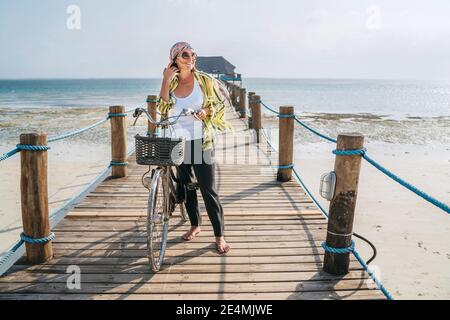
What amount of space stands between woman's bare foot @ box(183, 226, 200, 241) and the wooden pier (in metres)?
0.07

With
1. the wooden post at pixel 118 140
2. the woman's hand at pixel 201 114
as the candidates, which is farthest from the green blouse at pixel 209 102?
the wooden post at pixel 118 140

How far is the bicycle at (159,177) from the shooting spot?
9.62ft

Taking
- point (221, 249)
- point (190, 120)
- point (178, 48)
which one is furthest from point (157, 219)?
point (178, 48)

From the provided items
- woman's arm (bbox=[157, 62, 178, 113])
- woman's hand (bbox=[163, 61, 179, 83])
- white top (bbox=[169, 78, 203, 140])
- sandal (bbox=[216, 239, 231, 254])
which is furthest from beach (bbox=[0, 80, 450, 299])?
woman's hand (bbox=[163, 61, 179, 83])

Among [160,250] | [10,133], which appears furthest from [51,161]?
[160,250]

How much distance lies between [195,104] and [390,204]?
7214mm

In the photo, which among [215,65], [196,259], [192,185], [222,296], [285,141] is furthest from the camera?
[215,65]

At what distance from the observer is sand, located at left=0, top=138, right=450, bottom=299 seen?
570cm

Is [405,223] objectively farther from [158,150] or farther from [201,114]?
[158,150]

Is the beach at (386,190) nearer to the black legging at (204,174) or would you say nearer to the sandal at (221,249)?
the sandal at (221,249)

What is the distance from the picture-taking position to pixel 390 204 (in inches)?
350

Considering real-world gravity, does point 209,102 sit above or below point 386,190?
above

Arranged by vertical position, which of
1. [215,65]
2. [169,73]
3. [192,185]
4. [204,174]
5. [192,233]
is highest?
[215,65]

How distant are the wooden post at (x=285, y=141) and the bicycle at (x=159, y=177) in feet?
7.91
